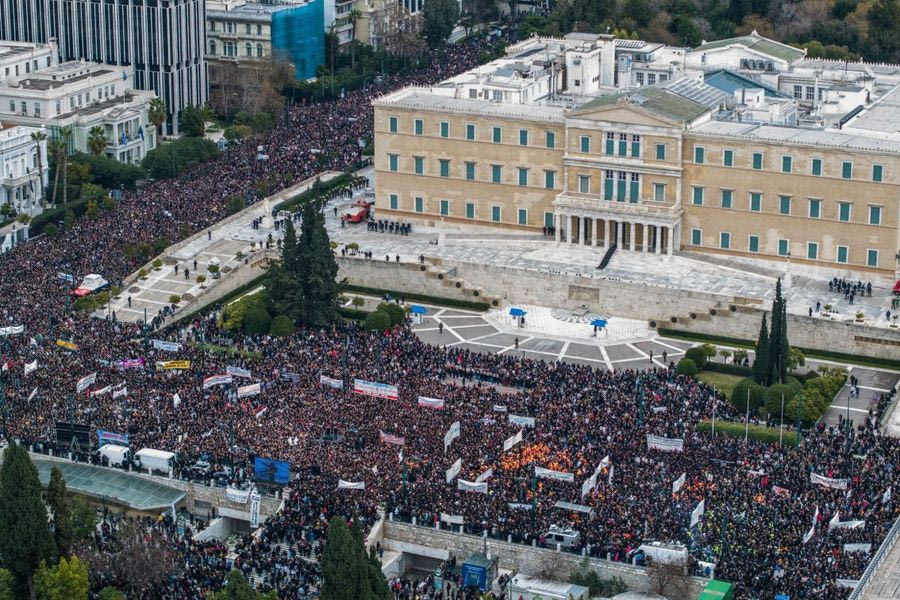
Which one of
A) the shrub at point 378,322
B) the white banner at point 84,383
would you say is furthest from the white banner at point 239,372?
the shrub at point 378,322

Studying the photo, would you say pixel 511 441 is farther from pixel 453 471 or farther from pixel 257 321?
pixel 257 321

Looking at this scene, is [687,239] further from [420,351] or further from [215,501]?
[215,501]

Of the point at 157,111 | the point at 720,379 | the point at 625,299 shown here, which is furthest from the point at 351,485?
the point at 157,111

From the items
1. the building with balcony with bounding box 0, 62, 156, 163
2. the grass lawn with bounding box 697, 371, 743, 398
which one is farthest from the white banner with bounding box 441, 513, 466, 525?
the building with balcony with bounding box 0, 62, 156, 163

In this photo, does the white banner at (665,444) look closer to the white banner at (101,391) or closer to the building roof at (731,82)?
the white banner at (101,391)

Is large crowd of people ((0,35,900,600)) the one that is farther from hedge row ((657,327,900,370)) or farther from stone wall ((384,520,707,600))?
hedge row ((657,327,900,370))

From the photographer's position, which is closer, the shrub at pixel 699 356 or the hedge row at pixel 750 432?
the hedge row at pixel 750 432
